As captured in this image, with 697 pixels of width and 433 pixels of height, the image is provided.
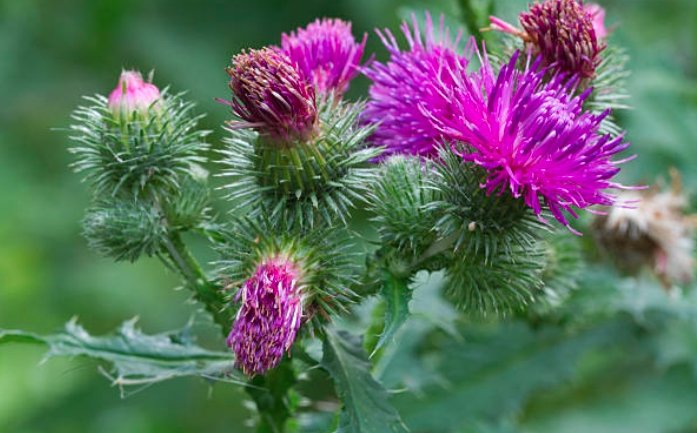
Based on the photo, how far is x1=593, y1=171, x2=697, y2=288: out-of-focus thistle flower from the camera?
4633mm

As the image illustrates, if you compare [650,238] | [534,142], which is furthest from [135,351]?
[650,238]

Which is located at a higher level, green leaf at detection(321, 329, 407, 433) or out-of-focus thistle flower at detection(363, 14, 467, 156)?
out-of-focus thistle flower at detection(363, 14, 467, 156)

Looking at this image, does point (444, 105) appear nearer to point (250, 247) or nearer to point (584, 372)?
point (250, 247)

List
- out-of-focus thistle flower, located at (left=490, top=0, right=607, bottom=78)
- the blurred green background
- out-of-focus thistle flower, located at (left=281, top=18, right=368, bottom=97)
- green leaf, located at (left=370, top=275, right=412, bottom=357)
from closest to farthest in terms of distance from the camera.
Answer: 1. green leaf, located at (left=370, top=275, right=412, bottom=357)
2. out-of-focus thistle flower, located at (left=490, top=0, right=607, bottom=78)
3. out-of-focus thistle flower, located at (left=281, top=18, right=368, bottom=97)
4. the blurred green background

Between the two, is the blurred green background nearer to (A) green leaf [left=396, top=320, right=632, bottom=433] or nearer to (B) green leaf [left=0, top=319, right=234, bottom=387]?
(A) green leaf [left=396, top=320, right=632, bottom=433]

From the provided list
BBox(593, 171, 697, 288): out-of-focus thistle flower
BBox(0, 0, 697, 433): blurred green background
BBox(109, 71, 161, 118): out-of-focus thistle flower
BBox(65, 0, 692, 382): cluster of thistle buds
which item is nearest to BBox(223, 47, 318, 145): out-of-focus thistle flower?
BBox(65, 0, 692, 382): cluster of thistle buds

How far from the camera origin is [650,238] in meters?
4.68

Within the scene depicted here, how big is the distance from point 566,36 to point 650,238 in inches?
61.8

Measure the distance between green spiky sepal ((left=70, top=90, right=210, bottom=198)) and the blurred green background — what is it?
2994 millimetres

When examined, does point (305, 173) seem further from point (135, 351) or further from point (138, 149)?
point (135, 351)

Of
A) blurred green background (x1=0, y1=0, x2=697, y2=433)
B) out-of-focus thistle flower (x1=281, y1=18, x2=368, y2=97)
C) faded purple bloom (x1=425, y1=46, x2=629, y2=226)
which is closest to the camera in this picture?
faded purple bloom (x1=425, y1=46, x2=629, y2=226)

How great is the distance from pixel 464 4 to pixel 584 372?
9.12ft

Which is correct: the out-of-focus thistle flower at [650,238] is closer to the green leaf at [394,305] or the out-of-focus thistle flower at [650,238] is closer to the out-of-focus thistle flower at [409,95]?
the out-of-focus thistle flower at [409,95]

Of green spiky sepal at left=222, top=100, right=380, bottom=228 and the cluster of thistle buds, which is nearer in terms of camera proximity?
the cluster of thistle buds
